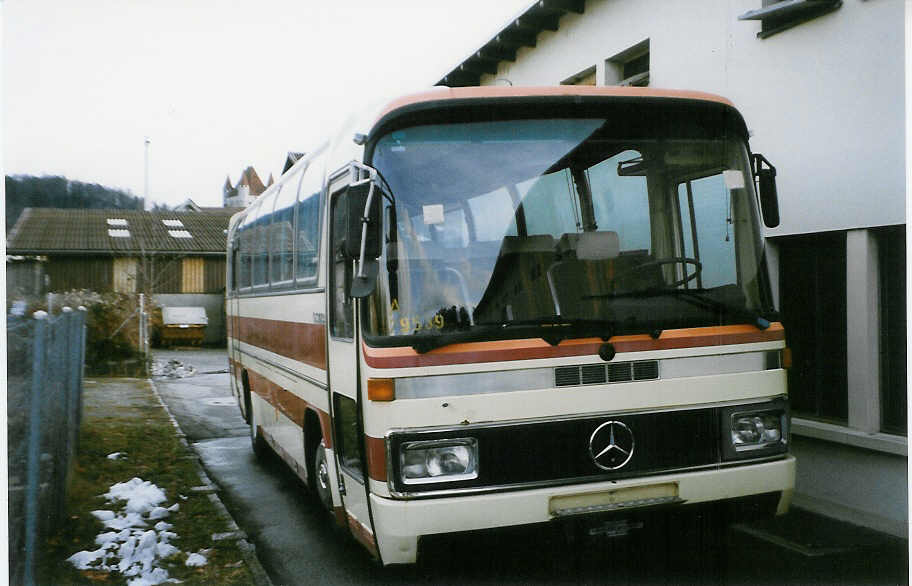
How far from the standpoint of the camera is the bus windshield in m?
4.57

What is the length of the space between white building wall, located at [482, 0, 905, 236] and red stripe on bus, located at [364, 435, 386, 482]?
479 cm

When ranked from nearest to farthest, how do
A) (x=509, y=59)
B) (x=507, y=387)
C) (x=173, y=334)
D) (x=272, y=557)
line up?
1. (x=507, y=387)
2. (x=272, y=557)
3. (x=509, y=59)
4. (x=173, y=334)

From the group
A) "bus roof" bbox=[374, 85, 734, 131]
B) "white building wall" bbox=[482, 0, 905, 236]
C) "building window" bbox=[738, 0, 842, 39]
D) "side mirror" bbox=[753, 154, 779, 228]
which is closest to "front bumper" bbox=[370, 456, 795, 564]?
"side mirror" bbox=[753, 154, 779, 228]

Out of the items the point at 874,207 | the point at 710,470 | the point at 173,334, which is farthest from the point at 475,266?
the point at 173,334

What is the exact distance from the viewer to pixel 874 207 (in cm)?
758

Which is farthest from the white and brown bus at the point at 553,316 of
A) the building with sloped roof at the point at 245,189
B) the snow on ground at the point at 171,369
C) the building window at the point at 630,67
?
the snow on ground at the point at 171,369

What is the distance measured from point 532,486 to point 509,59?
10993mm

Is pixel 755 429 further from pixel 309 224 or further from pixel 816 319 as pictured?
pixel 816 319

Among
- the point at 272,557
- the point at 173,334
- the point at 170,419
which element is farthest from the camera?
the point at 173,334

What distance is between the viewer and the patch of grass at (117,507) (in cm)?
562

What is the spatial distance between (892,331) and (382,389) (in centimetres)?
505

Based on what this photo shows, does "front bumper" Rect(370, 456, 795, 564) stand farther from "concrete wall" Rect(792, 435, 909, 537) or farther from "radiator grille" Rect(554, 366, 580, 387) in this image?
"concrete wall" Rect(792, 435, 909, 537)

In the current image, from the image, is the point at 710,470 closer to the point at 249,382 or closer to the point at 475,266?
the point at 475,266

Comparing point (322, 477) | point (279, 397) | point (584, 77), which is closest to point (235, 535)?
point (322, 477)
